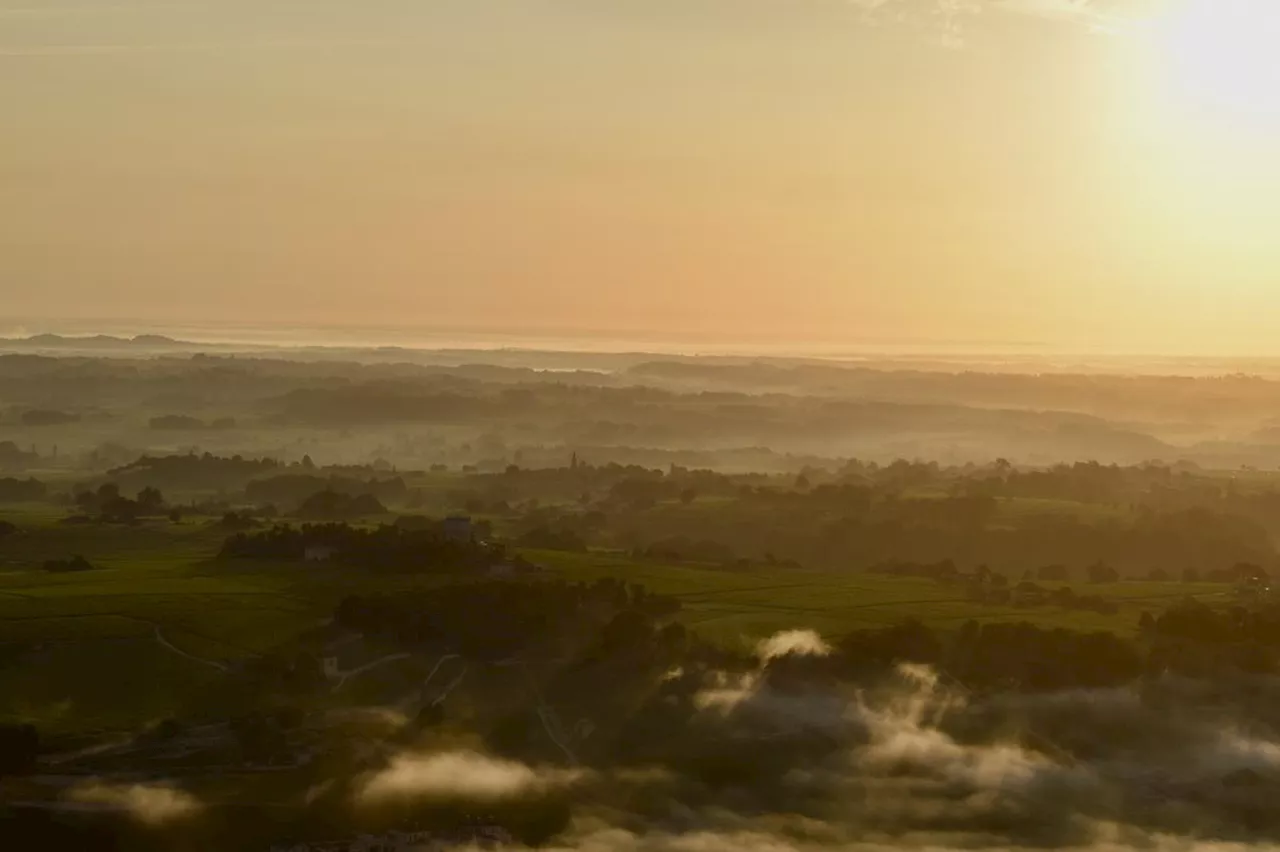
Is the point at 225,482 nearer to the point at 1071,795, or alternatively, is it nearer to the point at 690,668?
the point at 690,668

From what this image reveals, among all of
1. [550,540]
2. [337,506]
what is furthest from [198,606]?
[337,506]

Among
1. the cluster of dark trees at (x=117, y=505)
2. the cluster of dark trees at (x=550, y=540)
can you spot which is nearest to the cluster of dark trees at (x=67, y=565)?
the cluster of dark trees at (x=117, y=505)

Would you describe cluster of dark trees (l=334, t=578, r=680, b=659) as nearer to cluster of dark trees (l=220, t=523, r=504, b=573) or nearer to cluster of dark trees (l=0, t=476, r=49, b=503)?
cluster of dark trees (l=220, t=523, r=504, b=573)

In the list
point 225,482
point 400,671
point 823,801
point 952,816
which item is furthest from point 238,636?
point 225,482

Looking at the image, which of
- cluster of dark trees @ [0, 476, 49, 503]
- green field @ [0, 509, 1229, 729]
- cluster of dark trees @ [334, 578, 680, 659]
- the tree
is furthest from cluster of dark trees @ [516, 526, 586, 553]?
cluster of dark trees @ [0, 476, 49, 503]

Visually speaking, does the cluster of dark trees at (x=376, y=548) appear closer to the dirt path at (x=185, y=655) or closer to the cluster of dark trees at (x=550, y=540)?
the cluster of dark trees at (x=550, y=540)

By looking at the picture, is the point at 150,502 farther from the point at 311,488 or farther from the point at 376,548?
the point at 376,548
